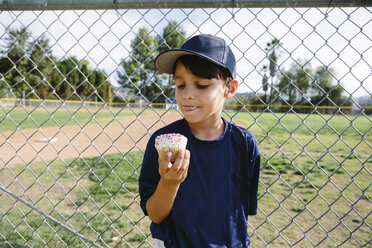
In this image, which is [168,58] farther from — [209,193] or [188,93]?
[209,193]

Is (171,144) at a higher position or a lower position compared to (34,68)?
lower

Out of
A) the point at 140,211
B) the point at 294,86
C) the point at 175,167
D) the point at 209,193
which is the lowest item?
the point at 140,211

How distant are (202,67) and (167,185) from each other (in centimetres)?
58

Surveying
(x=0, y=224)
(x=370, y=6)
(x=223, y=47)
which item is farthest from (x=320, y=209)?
(x=0, y=224)

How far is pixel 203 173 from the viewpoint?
1.32 metres

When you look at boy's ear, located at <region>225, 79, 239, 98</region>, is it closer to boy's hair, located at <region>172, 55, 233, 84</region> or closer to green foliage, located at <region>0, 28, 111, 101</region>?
boy's hair, located at <region>172, 55, 233, 84</region>

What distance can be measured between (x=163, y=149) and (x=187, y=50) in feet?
1.60

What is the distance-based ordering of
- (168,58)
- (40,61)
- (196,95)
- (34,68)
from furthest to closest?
(40,61) < (34,68) < (168,58) < (196,95)

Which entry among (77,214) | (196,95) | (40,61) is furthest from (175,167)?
(40,61)

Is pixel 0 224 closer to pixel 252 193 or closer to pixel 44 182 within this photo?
pixel 44 182

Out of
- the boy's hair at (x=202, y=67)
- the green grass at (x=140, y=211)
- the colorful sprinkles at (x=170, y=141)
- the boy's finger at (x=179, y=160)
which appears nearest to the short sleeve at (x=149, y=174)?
the colorful sprinkles at (x=170, y=141)

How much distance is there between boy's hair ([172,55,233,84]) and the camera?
51.3 inches

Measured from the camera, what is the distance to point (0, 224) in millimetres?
2691

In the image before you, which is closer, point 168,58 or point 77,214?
point 168,58
